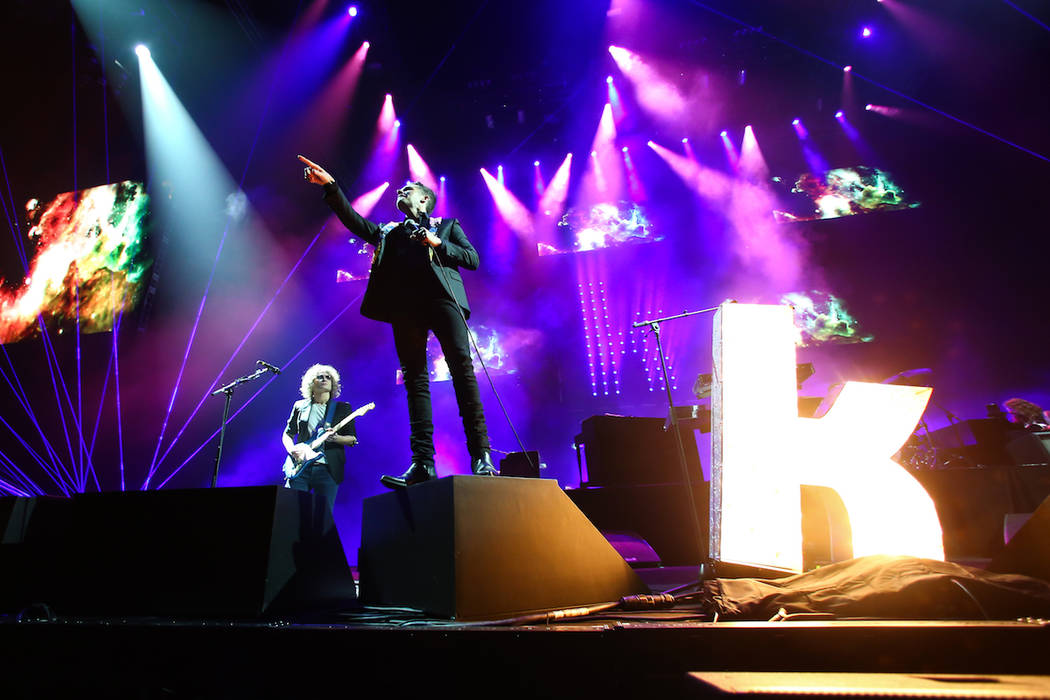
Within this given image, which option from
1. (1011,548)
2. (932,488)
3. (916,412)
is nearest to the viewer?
(1011,548)

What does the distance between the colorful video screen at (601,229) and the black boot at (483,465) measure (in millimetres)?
7409

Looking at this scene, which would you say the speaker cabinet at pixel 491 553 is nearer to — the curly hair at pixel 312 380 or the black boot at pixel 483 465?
the black boot at pixel 483 465

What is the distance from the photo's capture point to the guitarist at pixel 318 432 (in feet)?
15.6

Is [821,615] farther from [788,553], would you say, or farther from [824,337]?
[824,337]

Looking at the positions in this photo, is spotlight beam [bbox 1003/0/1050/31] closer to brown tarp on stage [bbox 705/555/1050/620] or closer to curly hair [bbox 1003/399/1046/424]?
curly hair [bbox 1003/399/1046/424]

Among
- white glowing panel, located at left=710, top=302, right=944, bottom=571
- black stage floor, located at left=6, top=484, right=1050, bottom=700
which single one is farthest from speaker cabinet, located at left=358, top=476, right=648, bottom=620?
white glowing panel, located at left=710, top=302, right=944, bottom=571

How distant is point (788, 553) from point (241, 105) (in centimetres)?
1004

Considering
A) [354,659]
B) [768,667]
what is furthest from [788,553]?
[354,659]

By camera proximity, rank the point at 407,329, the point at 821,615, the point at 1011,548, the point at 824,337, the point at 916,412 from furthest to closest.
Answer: the point at 824,337, the point at 407,329, the point at 916,412, the point at 1011,548, the point at 821,615

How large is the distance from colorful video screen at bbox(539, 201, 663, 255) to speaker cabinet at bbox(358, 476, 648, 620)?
7685mm

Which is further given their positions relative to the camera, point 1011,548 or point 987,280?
point 987,280

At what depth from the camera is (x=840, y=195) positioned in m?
8.41

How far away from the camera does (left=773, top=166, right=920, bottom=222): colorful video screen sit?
8.16 meters

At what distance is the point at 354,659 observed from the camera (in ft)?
5.04
